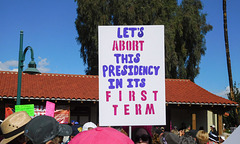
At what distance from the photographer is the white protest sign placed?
3.80 m

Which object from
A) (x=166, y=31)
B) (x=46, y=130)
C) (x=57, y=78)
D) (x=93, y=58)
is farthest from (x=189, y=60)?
(x=46, y=130)

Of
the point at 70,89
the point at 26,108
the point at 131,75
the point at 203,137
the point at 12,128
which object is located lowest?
the point at 203,137

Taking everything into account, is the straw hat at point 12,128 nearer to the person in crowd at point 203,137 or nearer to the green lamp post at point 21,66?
the person in crowd at point 203,137

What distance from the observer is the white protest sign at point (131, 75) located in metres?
3.80

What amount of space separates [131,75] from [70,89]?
14.6 metres

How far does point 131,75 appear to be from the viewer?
12.9ft

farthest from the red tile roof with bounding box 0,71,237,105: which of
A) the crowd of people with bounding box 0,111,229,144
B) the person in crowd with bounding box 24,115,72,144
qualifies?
the person in crowd with bounding box 24,115,72,144

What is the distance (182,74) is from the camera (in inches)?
1110

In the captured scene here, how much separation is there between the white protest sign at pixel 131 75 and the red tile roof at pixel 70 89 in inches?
502

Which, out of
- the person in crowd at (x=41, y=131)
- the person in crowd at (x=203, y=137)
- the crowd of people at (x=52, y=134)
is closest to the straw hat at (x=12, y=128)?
the crowd of people at (x=52, y=134)

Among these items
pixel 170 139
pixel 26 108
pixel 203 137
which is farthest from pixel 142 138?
pixel 26 108

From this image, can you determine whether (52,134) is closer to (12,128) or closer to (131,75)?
(12,128)

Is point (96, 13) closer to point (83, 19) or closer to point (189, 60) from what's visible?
point (83, 19)

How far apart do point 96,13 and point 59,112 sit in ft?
41.8
